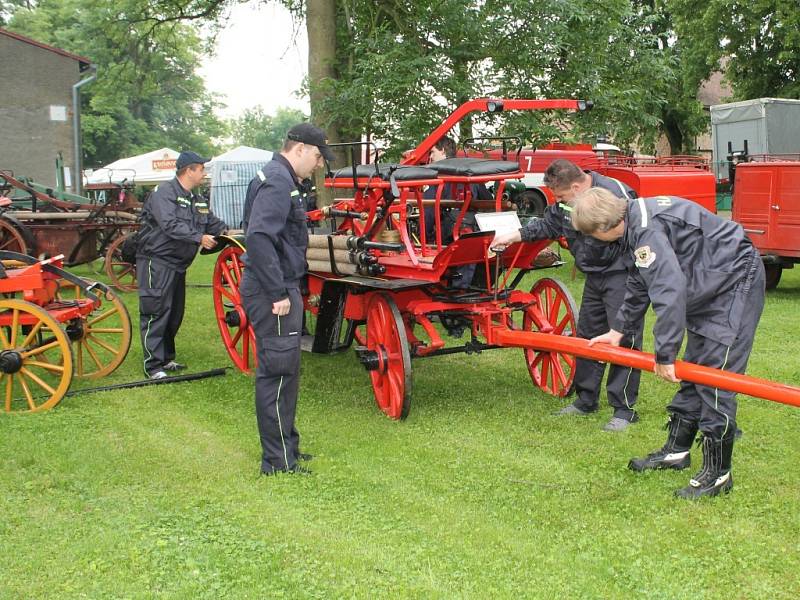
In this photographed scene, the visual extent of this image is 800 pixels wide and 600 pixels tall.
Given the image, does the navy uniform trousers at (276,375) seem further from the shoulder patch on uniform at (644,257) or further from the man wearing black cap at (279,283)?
the shoulder patch on uniform at (644,257)

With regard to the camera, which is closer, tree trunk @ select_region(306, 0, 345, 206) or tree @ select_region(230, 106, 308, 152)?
tree trunk @ select_region(306, 0, 345, 206)

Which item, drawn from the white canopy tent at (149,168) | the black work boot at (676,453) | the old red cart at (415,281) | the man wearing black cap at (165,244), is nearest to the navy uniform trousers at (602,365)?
the old red cart at (415,281)

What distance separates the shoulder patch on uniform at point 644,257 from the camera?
3887 millimetres

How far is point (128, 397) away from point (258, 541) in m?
2.87

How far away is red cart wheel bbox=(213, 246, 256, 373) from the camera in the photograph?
22.9 feet

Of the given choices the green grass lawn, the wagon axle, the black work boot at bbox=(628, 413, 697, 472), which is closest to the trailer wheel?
the green grass lawn

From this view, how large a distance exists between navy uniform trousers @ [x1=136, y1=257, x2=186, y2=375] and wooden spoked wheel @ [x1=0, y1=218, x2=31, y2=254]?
15.3 feet

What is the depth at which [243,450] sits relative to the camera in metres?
5.22

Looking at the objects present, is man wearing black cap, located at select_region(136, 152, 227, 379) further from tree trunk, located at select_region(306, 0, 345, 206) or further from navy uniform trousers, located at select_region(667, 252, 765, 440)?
tree trunk, located at select_region(306, 0, 345, 206)

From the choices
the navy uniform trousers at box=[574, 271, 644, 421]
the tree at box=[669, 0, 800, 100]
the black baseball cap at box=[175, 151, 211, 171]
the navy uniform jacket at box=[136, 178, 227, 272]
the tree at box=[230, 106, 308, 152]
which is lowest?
the navy uniform trousers at box=[574, 271, 644, 421]

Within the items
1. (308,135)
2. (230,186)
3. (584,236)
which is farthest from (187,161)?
(230,186)

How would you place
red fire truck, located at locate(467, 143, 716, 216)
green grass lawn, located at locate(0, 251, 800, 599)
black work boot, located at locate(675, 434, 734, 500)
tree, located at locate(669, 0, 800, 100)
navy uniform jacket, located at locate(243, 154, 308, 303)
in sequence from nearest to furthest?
1. green grass lawn, located at locate(0, 251, 800, 599)
2. black work boot, located at locate(675, 434, 734, 500)
3. navy uniform jacket, located at locate(243, 154, 308, 303)
4. red fire truck, located at locate(467, 143, 716, 216)
5. tree, located at locate(669, 0, 800, 100)

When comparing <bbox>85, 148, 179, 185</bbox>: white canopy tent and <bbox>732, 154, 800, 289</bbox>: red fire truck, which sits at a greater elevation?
<bbox>85, 148, 179, 185</bbox>: white canopy tent

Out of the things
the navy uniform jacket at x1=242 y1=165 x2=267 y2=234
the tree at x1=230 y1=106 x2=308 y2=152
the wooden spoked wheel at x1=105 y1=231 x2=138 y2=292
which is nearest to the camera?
the navy uniform jacket at x1=242 y1=165 x2=267 y2=234
